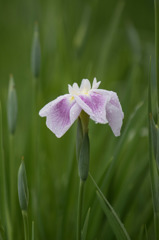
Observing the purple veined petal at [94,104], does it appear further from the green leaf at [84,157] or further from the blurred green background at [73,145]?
the blurred green background at [73,145]

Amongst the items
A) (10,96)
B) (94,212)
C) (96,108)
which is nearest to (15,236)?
(94,212)

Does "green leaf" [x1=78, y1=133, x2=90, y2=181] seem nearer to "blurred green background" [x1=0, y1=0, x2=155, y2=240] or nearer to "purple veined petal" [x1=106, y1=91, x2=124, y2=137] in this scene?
"purple veined petal" [x1=106, y1=91, x2=124, y2=137]

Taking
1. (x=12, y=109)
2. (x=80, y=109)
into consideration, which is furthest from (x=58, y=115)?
(x=12, y=109)

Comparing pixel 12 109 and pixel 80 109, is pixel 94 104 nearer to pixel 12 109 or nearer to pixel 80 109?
pixel 80 109

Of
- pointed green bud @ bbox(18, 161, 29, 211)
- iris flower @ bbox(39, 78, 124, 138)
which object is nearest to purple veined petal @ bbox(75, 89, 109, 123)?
iris flower @ bbox(39, 78, 124, 138)

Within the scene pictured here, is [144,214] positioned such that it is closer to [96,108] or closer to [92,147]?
[92,147]
